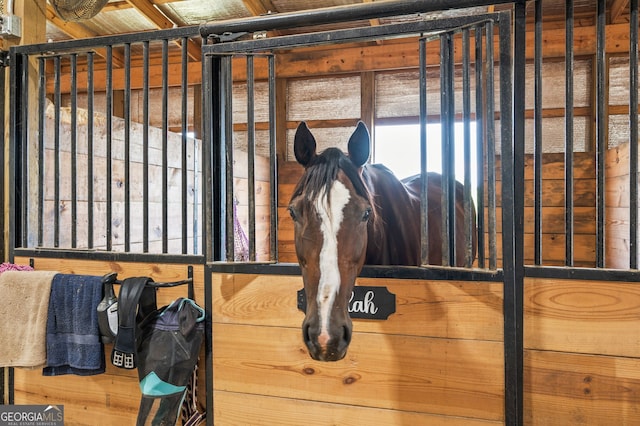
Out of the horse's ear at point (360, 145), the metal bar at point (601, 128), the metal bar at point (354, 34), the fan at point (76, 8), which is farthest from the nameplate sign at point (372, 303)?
the fan at point (76, 8)

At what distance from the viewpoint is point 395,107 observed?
3.95 metres

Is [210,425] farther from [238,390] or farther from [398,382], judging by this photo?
[398,382]

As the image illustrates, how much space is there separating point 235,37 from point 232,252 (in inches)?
27.5

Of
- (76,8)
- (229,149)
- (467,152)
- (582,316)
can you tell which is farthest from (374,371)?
(76,8)

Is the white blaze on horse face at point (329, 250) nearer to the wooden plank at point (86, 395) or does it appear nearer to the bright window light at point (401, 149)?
the wooden plank at point (86, 395)

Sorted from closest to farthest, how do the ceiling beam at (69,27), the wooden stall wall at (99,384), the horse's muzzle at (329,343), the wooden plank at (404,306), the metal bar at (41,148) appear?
1. the horse's muzzle at (329,343)
2. the wooden plank at (404,306)
3. the wooden stall wall at (99,384)
4. the metal bar at (41,148)
5. the ceiling beam at (69,27)

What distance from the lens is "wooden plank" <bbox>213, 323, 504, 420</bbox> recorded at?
112 cm

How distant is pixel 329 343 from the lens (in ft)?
2.90

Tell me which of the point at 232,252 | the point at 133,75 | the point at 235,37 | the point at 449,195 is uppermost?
the point at 133,75

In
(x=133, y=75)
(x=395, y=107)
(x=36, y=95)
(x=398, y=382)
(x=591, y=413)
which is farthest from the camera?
(x=133, y=75)

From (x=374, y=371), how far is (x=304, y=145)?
0.70 metres

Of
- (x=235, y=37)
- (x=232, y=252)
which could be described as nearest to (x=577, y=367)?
(x=232, y=252)

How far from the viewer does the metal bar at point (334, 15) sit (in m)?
1.12

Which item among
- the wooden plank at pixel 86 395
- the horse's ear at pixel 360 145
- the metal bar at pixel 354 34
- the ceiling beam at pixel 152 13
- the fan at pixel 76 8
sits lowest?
the wooden plank at pixel 86 395
